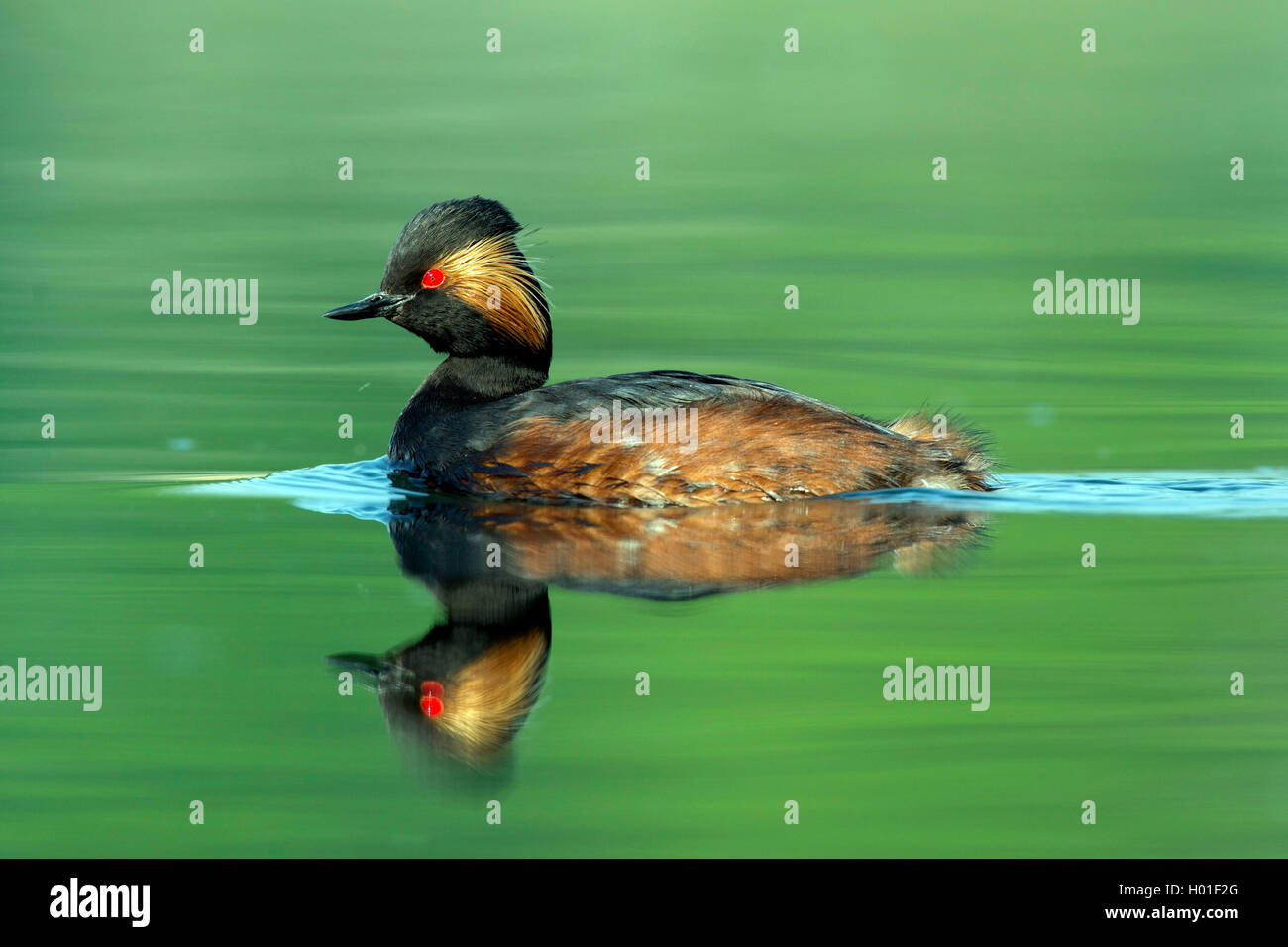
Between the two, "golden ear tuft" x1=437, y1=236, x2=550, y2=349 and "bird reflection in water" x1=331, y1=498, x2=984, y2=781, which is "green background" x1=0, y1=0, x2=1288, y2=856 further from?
"golden ear tuft" x1=437, y1=236, x2=550, y2=349

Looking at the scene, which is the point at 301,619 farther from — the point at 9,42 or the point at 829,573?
the point at 9,42

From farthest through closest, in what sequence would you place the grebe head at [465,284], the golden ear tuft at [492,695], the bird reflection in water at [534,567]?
the grebe head at [465,284]
the bird reflection in water at [534,567]
the golden ear tuft at [492,695]

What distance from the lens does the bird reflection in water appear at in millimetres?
7629

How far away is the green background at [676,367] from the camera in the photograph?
679 centimetres

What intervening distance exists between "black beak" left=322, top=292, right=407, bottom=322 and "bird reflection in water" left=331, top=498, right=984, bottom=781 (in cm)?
137

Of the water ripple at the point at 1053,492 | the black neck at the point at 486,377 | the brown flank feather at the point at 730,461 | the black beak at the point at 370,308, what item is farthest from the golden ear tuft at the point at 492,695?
the black beak at the point at 370,308

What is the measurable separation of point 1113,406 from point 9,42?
72.5ft

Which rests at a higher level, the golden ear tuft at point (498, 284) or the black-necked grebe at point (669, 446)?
the golden ear tuft at point (498, 284)

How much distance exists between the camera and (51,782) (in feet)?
22.4

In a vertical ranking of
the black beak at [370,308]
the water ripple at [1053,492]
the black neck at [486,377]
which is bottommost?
the water ripple at [1053,492]

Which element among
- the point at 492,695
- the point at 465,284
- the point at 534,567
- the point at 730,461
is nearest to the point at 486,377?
the point at 465,284

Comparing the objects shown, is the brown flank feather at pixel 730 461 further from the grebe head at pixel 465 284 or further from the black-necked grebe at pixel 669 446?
the grebe head at pixel 465 284

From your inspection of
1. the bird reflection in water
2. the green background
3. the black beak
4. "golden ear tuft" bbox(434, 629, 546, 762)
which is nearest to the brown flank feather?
the bird reflection in water

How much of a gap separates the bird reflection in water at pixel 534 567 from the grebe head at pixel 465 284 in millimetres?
1318
